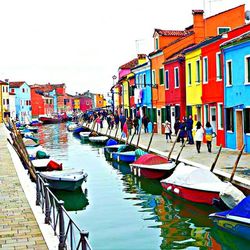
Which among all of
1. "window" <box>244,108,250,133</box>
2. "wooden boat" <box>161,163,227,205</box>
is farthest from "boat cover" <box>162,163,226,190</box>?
"window" <box>244,108,250,133</box>

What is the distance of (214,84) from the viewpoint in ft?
77.0

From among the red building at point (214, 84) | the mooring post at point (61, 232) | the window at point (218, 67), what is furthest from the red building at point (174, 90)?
the mooring post at point (61, 232)

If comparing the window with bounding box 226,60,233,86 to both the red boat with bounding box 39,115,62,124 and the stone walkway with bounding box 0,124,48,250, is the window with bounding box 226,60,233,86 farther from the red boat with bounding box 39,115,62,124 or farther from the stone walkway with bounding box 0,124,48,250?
the red boat with bounding box 39,115,62,124

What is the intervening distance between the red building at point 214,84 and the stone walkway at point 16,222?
12.4m

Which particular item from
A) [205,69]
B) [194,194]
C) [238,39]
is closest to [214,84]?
[205,69]

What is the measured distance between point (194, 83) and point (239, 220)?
1710cm

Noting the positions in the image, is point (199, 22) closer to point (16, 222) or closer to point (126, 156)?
point (126, 156)

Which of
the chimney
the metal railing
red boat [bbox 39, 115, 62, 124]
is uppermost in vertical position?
the chimney

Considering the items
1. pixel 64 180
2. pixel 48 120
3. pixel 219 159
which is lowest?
pixel 64 180

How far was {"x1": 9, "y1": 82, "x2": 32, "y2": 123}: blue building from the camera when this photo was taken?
9038 centimetres

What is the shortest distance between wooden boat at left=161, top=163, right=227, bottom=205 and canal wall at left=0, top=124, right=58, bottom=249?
→ 4.52 m

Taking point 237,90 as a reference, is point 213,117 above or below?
below

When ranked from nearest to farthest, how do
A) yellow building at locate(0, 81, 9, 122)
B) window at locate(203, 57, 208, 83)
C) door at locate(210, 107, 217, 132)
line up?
1. door at locate(210, 107, 217, 132)
2. window at locate(203, 57, 208, 83)
3. yellow building at locate(0, 81, 9, 122)

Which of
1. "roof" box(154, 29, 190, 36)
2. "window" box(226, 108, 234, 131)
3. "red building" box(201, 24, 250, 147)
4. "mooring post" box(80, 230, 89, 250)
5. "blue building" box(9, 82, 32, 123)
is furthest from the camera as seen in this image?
"blue building" box(9, 82, 32, 123)
